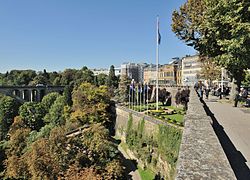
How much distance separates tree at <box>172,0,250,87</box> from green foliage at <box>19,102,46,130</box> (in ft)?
147

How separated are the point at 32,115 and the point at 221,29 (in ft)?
172

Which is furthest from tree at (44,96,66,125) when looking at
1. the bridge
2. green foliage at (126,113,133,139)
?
the bridge

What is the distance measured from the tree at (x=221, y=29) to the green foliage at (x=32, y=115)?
4487 cm

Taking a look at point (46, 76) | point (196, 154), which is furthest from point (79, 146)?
point (46, 76)

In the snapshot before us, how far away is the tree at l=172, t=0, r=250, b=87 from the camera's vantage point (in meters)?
15.4

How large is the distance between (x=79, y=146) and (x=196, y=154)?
2403cm

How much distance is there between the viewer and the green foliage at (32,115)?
197 feet

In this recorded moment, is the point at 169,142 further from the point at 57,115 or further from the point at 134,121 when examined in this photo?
the point at 57,115

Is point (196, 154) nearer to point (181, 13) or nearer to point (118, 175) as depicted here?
point (118, 175)

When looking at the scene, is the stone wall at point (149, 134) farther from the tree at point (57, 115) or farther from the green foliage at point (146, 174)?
the tree at point (57, 115)

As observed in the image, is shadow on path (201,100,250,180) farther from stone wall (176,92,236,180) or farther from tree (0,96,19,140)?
tree (0,96,19,140)

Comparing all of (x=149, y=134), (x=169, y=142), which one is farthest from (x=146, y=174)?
(x=169, y=142)

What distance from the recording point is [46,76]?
131 metres

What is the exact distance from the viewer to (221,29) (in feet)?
60.9
